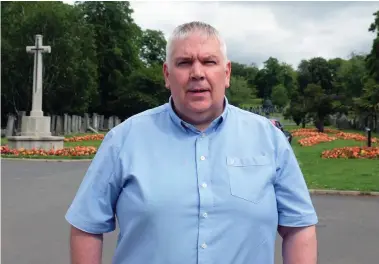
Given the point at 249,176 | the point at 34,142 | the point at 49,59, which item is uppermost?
the point at 49,59

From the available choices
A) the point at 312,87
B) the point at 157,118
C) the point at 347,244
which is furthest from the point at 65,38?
the point at 157,118

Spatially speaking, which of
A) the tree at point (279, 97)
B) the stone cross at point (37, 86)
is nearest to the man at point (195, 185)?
the stone cross at point (37, 86)

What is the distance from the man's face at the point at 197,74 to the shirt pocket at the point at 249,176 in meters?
0.27

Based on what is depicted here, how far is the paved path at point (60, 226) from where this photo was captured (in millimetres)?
6148

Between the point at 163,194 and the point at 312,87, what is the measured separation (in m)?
42.4

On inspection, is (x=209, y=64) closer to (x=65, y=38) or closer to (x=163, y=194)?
(x=163, y=194)

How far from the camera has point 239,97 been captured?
3784 inches

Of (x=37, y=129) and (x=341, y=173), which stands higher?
(x=37, y=129)

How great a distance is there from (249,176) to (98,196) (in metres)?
0.66

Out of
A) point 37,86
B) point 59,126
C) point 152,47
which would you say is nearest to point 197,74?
point 37,86

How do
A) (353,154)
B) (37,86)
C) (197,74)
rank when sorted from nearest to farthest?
(197,74)
(353,154)
(37,86)

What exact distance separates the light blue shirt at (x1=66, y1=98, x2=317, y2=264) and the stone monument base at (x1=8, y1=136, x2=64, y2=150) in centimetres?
2108

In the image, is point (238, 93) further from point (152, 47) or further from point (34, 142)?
point (34, 142)

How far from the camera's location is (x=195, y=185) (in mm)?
2186
